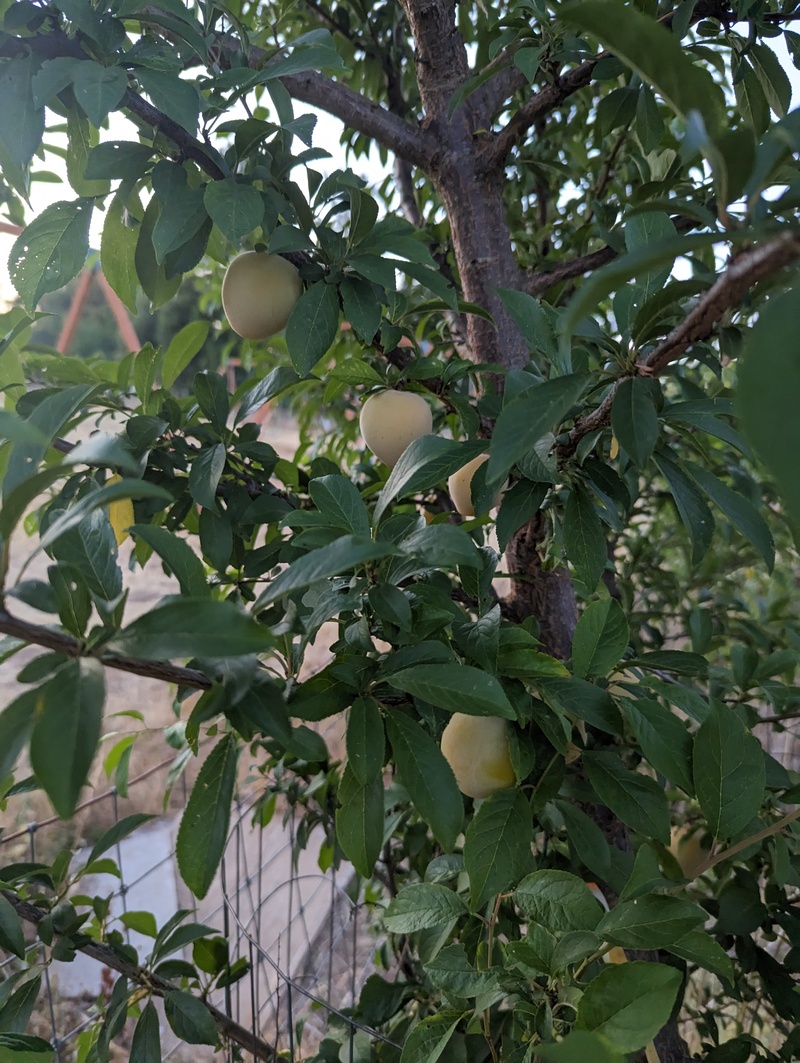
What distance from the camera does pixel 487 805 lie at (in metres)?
0.33

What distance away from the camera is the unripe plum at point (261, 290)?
0.42m

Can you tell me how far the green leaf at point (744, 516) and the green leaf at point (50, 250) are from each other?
1.09 ft

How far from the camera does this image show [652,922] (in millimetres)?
265

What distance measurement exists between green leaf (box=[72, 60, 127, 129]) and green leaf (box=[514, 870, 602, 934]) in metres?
0.36

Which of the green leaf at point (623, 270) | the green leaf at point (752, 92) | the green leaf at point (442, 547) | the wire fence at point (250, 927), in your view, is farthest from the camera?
the wire fence at point (250, 927)

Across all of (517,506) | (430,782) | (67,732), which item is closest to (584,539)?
(517,506)

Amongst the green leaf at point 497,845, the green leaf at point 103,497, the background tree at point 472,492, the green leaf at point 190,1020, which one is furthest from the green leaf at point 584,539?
the green leaf at point 190,1020

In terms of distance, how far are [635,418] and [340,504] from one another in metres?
0.13

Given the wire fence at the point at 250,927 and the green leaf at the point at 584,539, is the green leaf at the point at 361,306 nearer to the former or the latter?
the green leaf at the point at 584,539

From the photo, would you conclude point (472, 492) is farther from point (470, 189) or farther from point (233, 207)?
point (470, 189)

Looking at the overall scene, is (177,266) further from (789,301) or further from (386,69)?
(386,69)

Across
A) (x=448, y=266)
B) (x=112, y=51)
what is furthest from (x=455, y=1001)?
(x=448, y=266)

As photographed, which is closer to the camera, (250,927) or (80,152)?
(80,152)

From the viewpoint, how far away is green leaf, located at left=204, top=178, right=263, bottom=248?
0.33m
